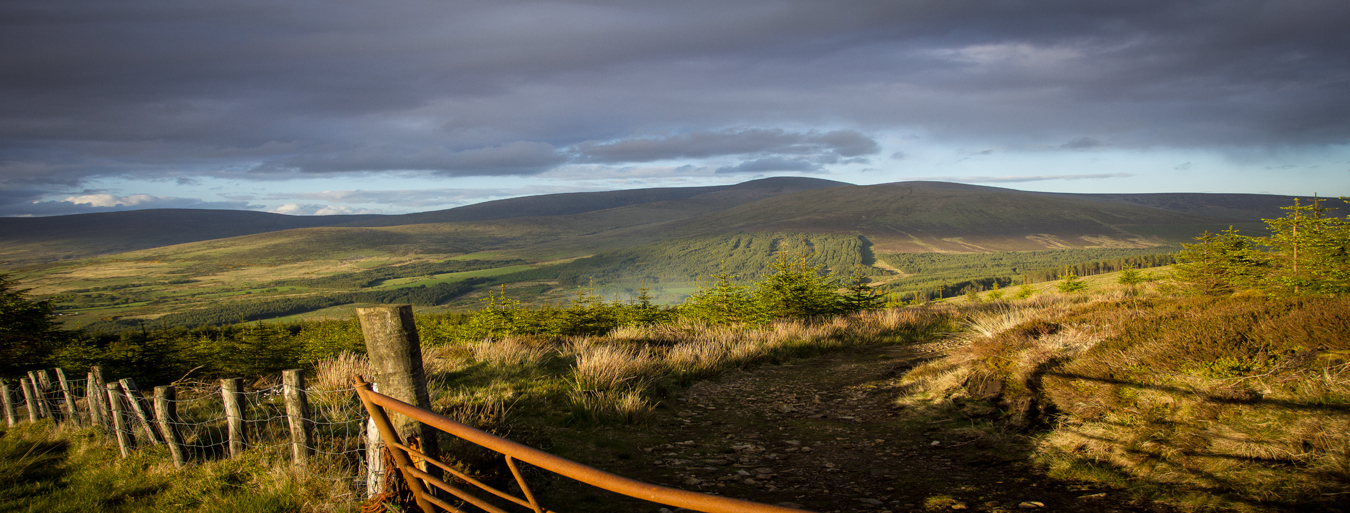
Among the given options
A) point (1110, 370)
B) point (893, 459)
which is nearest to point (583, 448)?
point (893, 459)

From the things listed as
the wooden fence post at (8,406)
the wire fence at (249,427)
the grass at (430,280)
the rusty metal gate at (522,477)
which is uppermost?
the rusty metal gate at (522,477)

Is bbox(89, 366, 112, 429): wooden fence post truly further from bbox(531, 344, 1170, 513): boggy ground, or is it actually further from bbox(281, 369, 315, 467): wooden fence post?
bbox(531, 344, 1170, 513): boggy ground

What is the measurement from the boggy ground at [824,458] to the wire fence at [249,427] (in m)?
1.63

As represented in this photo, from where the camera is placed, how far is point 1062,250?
18425cm

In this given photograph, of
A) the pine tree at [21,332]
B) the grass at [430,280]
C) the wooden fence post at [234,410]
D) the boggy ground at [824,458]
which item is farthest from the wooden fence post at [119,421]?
the grass at [430,280]

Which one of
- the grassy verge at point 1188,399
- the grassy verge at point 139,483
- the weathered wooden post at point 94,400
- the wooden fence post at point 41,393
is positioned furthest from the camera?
the wooden fence post at point 41,393

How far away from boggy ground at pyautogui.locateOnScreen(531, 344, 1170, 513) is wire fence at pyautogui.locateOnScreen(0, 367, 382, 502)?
1.63 meters

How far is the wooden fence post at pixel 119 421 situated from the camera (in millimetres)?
5836

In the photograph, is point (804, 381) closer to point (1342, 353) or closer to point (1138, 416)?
point (1138, 416)

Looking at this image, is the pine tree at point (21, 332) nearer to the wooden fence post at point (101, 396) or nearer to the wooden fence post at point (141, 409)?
the wooden fence post at point (101, 396)

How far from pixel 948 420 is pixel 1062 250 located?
217969mm

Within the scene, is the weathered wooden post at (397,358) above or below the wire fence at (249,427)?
above

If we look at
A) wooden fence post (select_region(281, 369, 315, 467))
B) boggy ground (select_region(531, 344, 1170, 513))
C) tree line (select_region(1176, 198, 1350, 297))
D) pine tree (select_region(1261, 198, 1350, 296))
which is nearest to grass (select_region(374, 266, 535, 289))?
tree line (select_region(1176, 198, 1350, 297))

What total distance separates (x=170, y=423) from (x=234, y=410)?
32.4 inches
